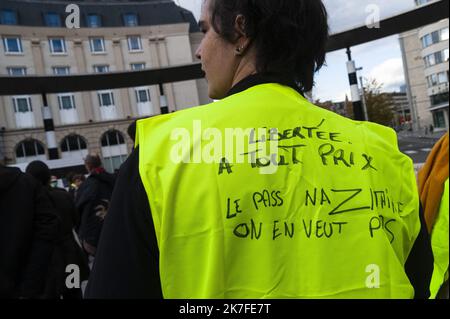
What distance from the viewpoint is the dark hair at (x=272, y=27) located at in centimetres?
99

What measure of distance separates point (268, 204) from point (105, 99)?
25.3m

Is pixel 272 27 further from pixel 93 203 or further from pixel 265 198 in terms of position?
pixel 93 203

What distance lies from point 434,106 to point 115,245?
136 ft

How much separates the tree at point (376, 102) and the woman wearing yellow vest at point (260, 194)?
3803mm

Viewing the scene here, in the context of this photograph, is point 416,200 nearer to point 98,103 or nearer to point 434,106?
point 98,103

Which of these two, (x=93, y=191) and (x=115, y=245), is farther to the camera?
(x=93, y=191)

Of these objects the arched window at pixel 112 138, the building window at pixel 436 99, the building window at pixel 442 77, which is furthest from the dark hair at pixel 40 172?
the building window at pixel 442 77

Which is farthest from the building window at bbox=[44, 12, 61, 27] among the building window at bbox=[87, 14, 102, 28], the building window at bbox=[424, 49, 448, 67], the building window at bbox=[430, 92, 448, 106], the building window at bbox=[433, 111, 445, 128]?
the building window at bbox=[424, 49, 448, 67]

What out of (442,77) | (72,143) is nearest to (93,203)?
(72,143)

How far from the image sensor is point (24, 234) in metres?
2.84

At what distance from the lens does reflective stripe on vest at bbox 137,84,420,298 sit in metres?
0.78

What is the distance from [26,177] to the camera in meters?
3.06

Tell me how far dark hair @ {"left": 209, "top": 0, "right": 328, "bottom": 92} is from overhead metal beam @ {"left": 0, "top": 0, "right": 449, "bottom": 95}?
430 cm
